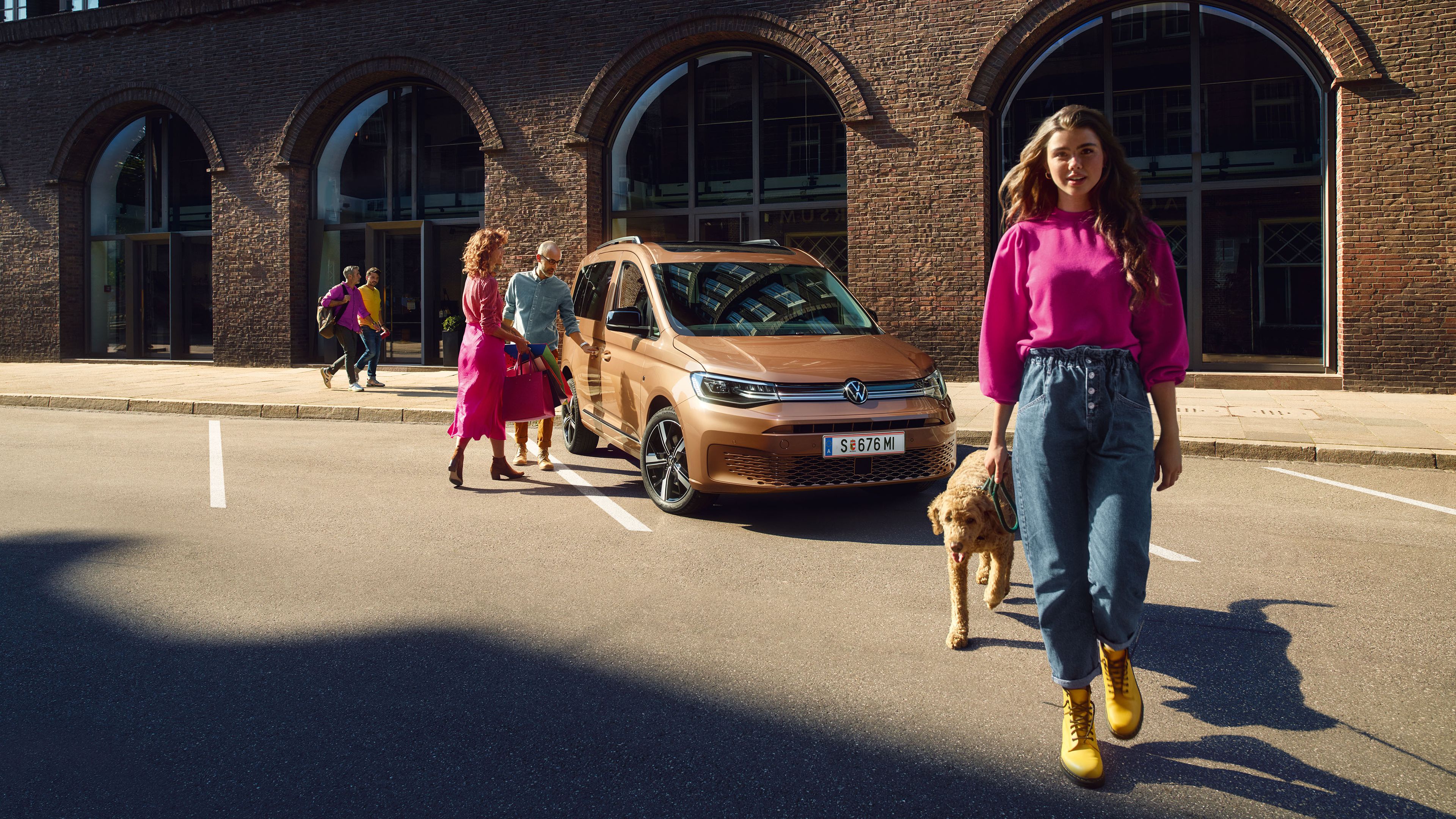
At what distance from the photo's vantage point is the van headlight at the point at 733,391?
590 centimetres

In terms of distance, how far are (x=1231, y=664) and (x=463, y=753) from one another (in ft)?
8.81

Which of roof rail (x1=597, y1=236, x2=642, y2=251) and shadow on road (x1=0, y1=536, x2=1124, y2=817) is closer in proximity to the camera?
shadow on road (x1=0, y1=536, x2=1124, y2=817)

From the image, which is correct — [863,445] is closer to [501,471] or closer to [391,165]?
[501,471]

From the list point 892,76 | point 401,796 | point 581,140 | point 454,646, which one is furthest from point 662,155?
point 401,796

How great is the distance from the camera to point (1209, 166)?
1416cm

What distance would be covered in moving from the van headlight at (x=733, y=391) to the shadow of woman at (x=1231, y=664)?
7.79 feet

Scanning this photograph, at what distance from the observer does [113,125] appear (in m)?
21.0

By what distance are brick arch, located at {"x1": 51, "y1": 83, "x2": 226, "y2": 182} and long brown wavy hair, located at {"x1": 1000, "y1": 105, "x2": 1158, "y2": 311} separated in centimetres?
1981

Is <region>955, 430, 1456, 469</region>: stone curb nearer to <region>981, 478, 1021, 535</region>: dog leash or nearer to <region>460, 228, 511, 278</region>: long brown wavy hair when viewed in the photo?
<region>460, 228, 511, 278</region>: long brown wavy hair

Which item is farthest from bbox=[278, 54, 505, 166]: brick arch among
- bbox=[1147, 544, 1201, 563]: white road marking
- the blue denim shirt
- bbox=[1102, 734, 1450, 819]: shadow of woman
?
bbox=[1102, 734, 1450, 819]: shadow of woman

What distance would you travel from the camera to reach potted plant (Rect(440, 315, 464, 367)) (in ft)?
59.7

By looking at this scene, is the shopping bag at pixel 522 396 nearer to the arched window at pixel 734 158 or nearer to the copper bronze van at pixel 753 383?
the copper bronze van at pixel 753 383

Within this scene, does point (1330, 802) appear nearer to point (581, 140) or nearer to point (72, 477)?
point (72, 477)

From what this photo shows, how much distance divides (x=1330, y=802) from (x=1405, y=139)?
12.9 m
